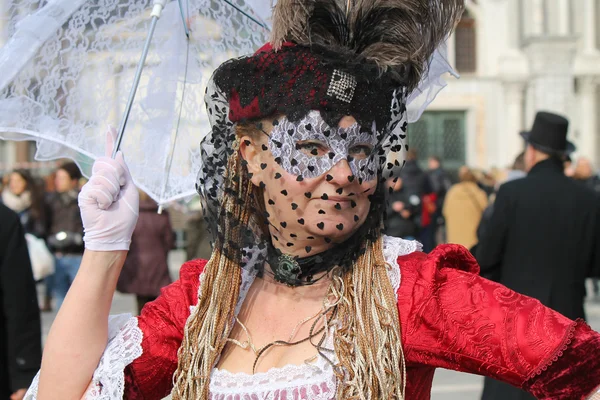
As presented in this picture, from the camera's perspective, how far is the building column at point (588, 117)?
2227 centimetres

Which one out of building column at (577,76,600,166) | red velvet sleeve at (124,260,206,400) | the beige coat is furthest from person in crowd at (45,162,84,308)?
building column at (577,76,600,166)

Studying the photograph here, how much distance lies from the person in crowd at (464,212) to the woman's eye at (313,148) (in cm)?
767

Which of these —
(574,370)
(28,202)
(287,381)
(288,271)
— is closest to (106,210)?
(288,271)

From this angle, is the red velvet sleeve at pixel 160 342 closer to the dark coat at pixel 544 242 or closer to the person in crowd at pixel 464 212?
the dark coat at pixel 544 242

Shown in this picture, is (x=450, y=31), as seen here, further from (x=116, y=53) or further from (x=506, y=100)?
(x=506, y=100)

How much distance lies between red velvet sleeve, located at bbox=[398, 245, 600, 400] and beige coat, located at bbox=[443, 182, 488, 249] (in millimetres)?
7653

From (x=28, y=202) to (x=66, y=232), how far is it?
5.49 feet

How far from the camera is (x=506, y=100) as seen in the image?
22.8m

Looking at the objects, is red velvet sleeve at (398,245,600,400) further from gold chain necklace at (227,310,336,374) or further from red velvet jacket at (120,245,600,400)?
gold chain necklace at (227,310,336,374)

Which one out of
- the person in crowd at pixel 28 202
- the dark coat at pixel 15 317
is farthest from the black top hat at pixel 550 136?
the person in crowd at pixel 28 202

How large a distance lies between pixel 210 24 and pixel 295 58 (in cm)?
87

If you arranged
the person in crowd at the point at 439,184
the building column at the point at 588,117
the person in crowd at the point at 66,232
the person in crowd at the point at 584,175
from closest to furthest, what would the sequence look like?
1. the person in crowd at the point at 66,232
2. the person in crowd at the point at 584,175
3. the person in crowd at the point at 439,184
4. the building column at the point at 588,117

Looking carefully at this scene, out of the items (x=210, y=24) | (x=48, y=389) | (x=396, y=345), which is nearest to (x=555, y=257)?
(x=210, y=24)

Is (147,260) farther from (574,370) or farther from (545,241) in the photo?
(574,370)
